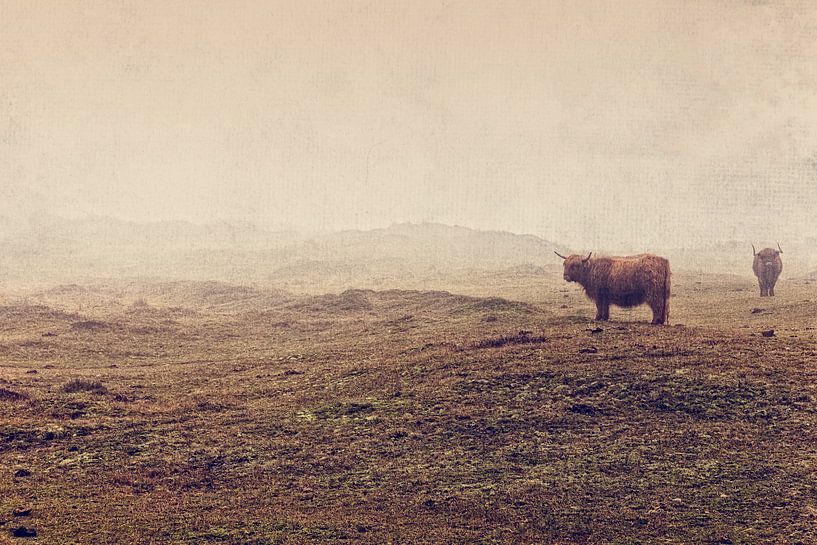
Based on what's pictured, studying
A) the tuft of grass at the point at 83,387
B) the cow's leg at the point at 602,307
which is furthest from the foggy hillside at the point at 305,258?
the tuft of grass at the point at 83,387

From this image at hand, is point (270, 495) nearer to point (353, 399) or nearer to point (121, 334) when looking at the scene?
point (353, 399)

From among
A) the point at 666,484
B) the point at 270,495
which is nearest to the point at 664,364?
the point at 666,484

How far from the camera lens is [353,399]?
64.2 feet

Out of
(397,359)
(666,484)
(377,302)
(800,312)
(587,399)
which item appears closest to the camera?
(666,484)

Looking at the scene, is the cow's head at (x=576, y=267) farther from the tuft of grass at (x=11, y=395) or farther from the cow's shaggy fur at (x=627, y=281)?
the tuft of grass at (x=11, y=395)

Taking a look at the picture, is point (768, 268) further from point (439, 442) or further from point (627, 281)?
point (439, 442)

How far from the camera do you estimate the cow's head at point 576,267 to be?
1134 inches

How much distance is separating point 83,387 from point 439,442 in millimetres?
13468

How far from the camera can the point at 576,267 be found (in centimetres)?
2917

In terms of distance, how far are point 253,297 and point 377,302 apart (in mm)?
15660

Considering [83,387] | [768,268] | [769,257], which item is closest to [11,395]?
[83,387]

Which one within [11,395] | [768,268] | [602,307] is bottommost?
[11,395]

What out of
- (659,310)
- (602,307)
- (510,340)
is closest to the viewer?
(510,340)

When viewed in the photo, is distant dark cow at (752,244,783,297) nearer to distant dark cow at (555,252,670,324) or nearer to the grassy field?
the grassy field
